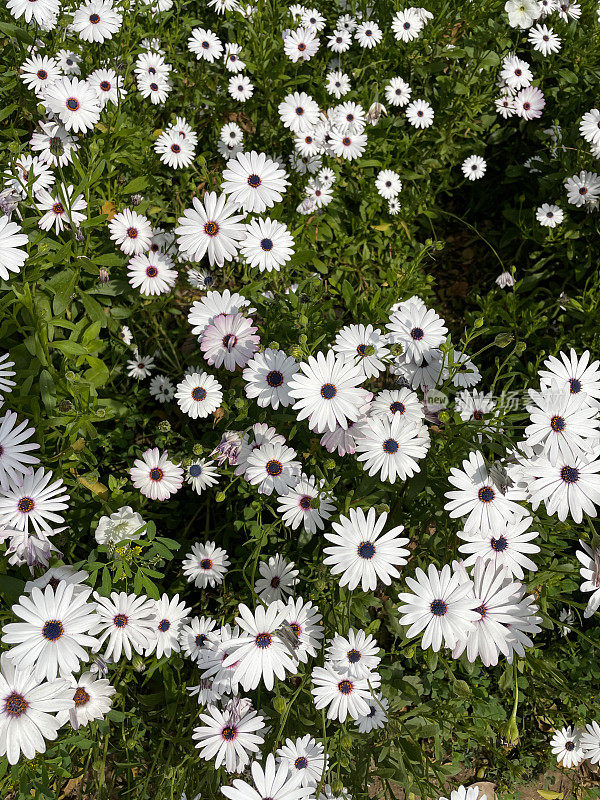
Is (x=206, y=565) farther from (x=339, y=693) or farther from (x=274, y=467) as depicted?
(x=339, y=693)

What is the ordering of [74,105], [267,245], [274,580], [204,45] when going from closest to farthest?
[274,580], [267,245], [74,105], [204,45]

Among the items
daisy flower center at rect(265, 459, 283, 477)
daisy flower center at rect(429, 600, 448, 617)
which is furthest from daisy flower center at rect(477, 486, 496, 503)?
daisy flower center at rect(265, 459, 283, 477)

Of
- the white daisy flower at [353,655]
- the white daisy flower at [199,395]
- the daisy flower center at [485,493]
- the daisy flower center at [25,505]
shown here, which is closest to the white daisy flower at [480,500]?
Result: the daisy flower center at [485,493]

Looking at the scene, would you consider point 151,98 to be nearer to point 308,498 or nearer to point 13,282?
point 13,282

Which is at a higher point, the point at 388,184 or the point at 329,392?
the point at 388,184

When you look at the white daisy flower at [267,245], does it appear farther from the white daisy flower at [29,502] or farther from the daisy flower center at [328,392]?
the white daisy flower at [29,502]

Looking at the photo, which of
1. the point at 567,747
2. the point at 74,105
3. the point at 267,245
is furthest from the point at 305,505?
the point at 74,105
